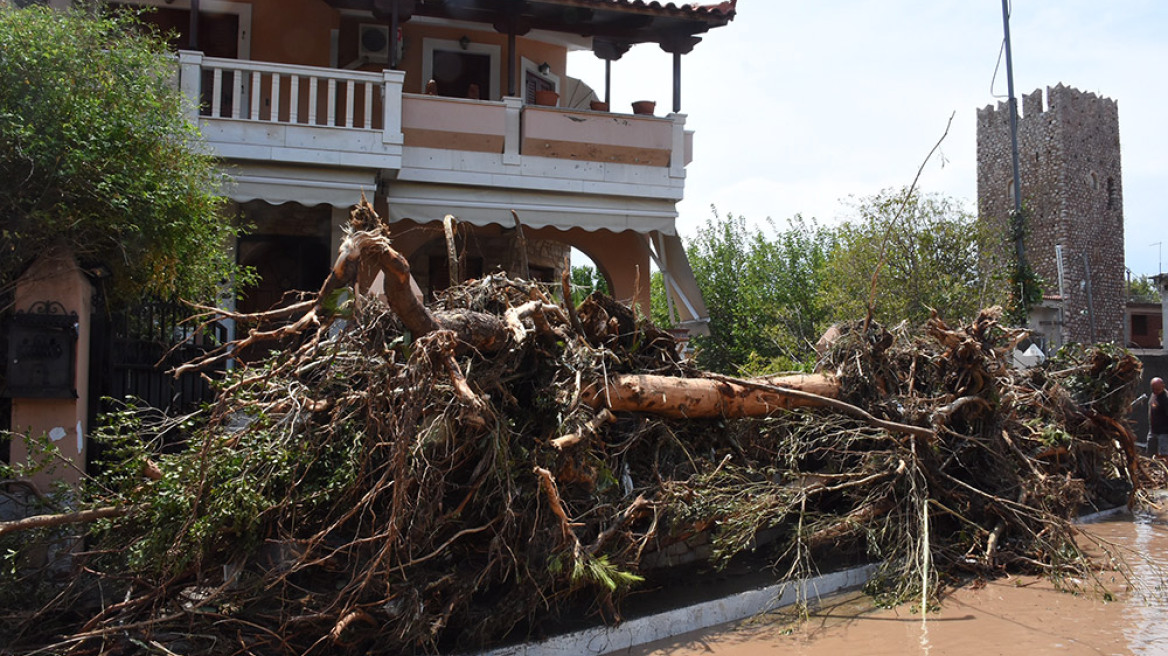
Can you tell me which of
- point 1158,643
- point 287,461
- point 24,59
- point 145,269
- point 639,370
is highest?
point 24,59

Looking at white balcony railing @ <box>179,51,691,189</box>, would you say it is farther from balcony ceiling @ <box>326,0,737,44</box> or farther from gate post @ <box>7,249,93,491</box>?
gate post @ <box>7,249,93,491</box>

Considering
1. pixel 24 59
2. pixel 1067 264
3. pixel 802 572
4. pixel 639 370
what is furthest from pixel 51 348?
pixel 1067 264

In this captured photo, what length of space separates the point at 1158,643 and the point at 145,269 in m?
7.44

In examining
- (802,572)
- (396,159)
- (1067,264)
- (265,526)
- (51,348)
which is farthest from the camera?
(1067,264)

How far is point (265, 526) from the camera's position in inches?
196

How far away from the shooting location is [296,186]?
1073 centimetres

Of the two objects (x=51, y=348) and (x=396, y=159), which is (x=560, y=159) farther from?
(x=51, y=348)

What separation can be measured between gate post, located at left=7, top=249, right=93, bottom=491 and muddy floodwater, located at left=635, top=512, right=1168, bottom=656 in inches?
163

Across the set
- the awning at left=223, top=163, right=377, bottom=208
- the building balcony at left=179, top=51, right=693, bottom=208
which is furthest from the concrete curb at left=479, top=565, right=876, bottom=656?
the building balcony at left=179, top=51, right=693, bottom=208

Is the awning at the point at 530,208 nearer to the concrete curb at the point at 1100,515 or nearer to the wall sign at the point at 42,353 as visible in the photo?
the wall sign at the point at 42,353

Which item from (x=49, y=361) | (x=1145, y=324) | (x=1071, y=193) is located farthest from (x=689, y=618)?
(x=1145, y=324)

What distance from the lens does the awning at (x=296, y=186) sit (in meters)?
10.6

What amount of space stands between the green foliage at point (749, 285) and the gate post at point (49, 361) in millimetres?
15438

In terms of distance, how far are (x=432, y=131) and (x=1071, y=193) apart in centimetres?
3212
